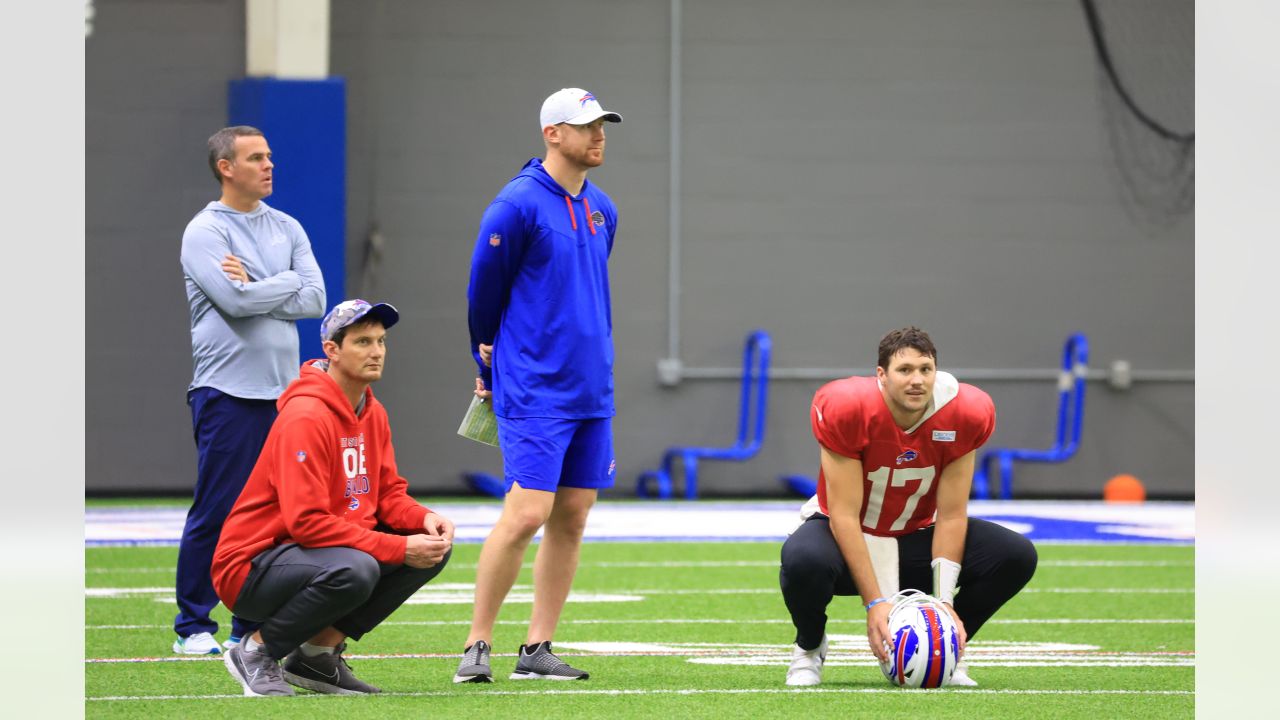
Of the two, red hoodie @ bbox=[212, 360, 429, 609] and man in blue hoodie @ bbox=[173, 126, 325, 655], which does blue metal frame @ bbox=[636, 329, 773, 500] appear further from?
red hoodie @ bbox=[212, 360, 429, 609]

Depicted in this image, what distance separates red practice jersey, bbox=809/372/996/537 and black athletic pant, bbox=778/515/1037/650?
17 cm

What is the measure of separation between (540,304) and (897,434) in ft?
3.78

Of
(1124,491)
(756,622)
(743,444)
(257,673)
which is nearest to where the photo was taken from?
(257,673)

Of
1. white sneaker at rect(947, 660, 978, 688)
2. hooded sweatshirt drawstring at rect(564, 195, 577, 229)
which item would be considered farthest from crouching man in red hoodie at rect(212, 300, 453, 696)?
white sneaker at rect(947, 660, 978, 688)

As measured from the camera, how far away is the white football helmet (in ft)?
16.7

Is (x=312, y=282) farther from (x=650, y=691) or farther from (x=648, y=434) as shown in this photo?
(x=648, y=434)

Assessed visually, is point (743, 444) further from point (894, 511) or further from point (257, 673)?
point (257, 673)

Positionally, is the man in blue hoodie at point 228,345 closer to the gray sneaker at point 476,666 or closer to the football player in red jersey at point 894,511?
the gray sneaker at point 476,666

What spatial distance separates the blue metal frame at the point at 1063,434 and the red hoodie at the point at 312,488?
9.71 meters

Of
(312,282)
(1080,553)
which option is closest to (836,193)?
(1080,553)

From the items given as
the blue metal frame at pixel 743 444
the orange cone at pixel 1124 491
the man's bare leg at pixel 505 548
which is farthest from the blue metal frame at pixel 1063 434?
the man's bare leg at pixel 505 548

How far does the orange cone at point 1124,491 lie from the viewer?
14.2 metres

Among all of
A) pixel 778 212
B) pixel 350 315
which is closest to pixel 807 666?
pixel 350 315

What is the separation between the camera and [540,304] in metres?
5.21
